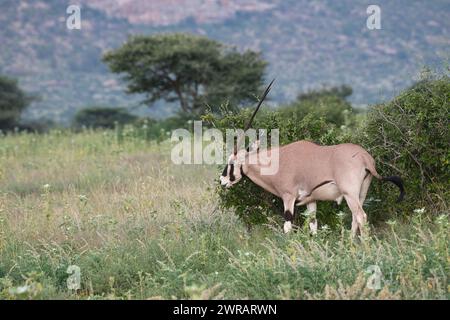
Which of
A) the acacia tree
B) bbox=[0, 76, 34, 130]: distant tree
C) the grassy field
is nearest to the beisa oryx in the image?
the grassy field

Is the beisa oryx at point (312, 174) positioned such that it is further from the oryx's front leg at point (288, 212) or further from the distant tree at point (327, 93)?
the distant tree at point (327, 93)

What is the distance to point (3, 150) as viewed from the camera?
15.5m

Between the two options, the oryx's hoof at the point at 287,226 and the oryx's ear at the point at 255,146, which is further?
the oryx's ear at the point at 255,146

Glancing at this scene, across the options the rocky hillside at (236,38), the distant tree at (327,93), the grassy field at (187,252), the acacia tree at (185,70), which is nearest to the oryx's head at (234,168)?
the grassy field at (187,252)

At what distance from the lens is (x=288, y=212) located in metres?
7.51

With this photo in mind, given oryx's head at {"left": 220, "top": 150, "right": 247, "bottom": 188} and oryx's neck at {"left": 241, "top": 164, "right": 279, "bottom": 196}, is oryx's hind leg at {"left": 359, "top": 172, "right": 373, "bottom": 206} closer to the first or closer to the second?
oryx's neck at {"left": 241, "top": 164, "right": 279, "bottom": 196}

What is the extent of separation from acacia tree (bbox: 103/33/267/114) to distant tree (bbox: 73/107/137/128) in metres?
8.85

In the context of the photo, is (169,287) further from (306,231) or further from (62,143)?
(62,143)

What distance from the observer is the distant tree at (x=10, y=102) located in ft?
105

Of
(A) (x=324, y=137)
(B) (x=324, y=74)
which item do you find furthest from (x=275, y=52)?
(A) (x=324, y=137)

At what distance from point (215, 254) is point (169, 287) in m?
1.08

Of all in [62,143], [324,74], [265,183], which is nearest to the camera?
[265,183]

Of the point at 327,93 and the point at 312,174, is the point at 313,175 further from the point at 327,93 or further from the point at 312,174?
the point at 327,93

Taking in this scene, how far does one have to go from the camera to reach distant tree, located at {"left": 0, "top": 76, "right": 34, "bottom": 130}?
32.2 m
